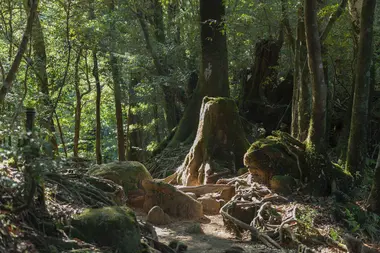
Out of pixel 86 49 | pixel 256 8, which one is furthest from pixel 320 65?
pixel 86 49

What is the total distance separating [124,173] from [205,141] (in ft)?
7.85

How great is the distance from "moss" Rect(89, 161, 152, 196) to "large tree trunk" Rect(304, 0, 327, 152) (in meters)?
3.90

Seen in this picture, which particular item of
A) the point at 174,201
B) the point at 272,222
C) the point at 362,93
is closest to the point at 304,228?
the point at 272,222

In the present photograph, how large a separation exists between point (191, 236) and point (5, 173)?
4.17m

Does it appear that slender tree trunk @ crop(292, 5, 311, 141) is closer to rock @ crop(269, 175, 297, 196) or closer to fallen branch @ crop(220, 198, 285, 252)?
rock @ crop(269, 175, 297, 196)

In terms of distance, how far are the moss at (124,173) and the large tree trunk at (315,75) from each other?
3904mm

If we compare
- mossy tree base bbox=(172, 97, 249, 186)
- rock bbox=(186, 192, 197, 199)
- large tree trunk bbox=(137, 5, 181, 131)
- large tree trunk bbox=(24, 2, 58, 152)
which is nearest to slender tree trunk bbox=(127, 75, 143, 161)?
large tree trunk bbox=(137, 5, 181, 131)

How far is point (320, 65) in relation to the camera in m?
8.93

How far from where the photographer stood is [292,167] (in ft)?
30.9

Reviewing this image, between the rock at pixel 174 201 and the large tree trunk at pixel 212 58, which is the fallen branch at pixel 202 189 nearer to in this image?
the rock at pixel 174 201

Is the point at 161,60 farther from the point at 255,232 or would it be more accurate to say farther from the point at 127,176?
the point at 255,232

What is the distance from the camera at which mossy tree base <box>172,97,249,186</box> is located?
11.1 metres

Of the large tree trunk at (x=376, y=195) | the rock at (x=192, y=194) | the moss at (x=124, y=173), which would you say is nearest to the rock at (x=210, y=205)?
the rock at (x=192, y=194)

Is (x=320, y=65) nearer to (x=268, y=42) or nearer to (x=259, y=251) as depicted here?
(x=259, y=251)
